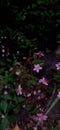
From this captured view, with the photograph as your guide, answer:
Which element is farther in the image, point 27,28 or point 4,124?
point 27,28

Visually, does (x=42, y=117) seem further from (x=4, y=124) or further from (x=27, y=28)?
(x=27, y=28)

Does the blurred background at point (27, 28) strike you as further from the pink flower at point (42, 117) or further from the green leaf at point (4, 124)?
the green leaf at point (4, 124)

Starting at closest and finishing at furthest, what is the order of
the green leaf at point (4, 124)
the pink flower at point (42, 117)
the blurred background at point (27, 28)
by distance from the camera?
1. the green leaf at point (4, 124)
2. the pink flower at point (42, 117)
3. the blurred background at point (27, 28)

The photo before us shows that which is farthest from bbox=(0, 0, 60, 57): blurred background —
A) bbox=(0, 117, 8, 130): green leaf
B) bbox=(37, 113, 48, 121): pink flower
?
bbox=(0, 117, 8, 130): green leaf

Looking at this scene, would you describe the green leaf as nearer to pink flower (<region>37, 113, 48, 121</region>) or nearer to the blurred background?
pink flower (<region>37, 113, 48, 121</region>)

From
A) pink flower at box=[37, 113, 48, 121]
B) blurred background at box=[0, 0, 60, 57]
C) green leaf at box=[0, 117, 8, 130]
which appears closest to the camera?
green leaf at box=[0, 117, 8, 130]

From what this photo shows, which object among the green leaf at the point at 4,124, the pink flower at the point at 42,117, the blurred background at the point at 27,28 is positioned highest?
the blurred background at the point at 27,28

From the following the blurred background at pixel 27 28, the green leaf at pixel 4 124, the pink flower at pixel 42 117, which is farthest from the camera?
the blurred background at pixel 27 28

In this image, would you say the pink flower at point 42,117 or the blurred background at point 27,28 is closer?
the pink flower at point 42,117

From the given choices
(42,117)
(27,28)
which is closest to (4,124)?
(42,117)

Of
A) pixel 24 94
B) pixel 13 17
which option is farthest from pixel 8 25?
pixel 24 94

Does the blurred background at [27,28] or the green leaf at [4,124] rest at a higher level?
the blurred background at [27,28]

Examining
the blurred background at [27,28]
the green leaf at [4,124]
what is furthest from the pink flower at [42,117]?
the blurred background at [27,28]

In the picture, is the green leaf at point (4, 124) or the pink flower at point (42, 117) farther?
the pink flower at point (42, 117)
